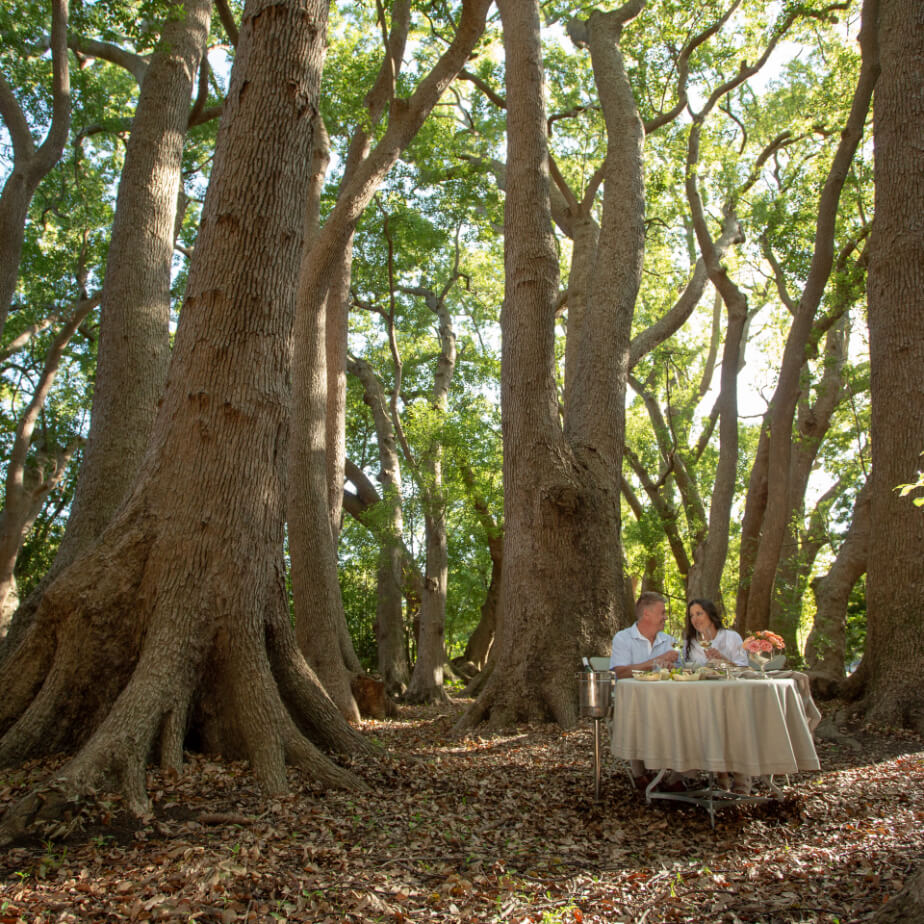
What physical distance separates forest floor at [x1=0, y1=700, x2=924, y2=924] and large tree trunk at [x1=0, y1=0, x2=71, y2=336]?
6886 millimetres

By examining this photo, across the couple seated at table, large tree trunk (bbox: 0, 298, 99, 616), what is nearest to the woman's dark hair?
the couple seated at table

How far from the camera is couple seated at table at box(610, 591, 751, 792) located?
5910 mm

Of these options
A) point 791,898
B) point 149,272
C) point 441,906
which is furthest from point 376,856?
point 149,272

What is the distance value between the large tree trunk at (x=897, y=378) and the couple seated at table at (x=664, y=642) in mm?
2600

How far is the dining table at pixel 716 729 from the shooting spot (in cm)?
485

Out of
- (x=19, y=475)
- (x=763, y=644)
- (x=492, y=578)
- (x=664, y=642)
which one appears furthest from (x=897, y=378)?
(x=19, y=475)

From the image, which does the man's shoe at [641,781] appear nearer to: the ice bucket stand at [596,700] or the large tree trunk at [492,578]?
the ice bucket stand at [596,700]

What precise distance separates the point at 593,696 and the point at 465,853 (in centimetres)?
162

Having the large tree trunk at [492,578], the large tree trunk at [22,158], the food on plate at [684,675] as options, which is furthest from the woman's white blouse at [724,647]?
the large tree trunk at [22,158]

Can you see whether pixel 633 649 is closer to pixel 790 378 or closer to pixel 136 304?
pixel 136 304

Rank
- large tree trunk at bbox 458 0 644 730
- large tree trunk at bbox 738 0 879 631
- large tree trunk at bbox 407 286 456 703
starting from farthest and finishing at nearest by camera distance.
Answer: large tree trunk at bbox 407 286 456 703 → large tree trunk at bbox 738 0 879 631 → large tree trunk at bbox 458 0 644 730

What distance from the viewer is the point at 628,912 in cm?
336

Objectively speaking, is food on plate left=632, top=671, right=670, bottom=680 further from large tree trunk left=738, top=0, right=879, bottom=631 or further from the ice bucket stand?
large tree trunk left=738, top=0, right=879, bottom=631

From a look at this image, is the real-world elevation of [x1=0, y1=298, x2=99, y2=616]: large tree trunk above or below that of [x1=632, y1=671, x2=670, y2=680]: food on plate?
above
